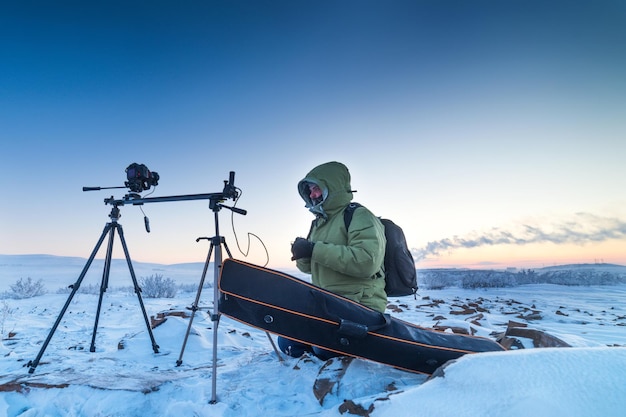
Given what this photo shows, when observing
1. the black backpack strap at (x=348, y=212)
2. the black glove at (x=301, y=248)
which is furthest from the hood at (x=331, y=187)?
the black glove at (x=301, y=248)

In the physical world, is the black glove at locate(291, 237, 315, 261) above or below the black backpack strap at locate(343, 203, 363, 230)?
below

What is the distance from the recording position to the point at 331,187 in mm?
3484

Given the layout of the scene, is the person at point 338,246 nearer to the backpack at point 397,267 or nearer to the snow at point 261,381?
the backpack at point 397,267

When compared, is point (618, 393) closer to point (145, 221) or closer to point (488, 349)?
point (488, 349)

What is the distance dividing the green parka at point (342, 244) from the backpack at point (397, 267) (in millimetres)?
122

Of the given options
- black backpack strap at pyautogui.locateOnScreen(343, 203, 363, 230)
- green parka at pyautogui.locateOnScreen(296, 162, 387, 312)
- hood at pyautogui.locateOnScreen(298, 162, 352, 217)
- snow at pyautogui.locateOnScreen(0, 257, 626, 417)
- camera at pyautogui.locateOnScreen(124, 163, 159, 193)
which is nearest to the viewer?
snow at pyautogui.locateOnScreen(0, 257, 626, 417)

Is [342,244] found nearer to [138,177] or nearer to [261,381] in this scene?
[261,381]

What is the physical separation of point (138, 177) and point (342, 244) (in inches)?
98.2

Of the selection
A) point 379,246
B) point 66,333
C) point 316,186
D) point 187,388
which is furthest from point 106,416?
point 66,333

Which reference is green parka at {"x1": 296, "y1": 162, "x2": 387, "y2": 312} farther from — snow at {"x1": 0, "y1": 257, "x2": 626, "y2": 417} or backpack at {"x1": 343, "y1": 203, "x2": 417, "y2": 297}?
snow at {"x1": 0, "y1": 257, "x2": 626, "y2": 417}

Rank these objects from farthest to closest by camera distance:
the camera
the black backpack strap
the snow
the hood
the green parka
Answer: the camera
the hood
the black backpack strap
the green parka
the snow

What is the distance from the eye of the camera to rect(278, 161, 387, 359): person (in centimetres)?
284

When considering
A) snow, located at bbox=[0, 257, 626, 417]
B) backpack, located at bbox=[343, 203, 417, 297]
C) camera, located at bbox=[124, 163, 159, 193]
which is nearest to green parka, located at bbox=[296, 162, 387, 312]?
backpack, located at bbox=[343, 203, 417, 297]

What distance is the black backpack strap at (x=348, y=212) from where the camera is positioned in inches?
127
